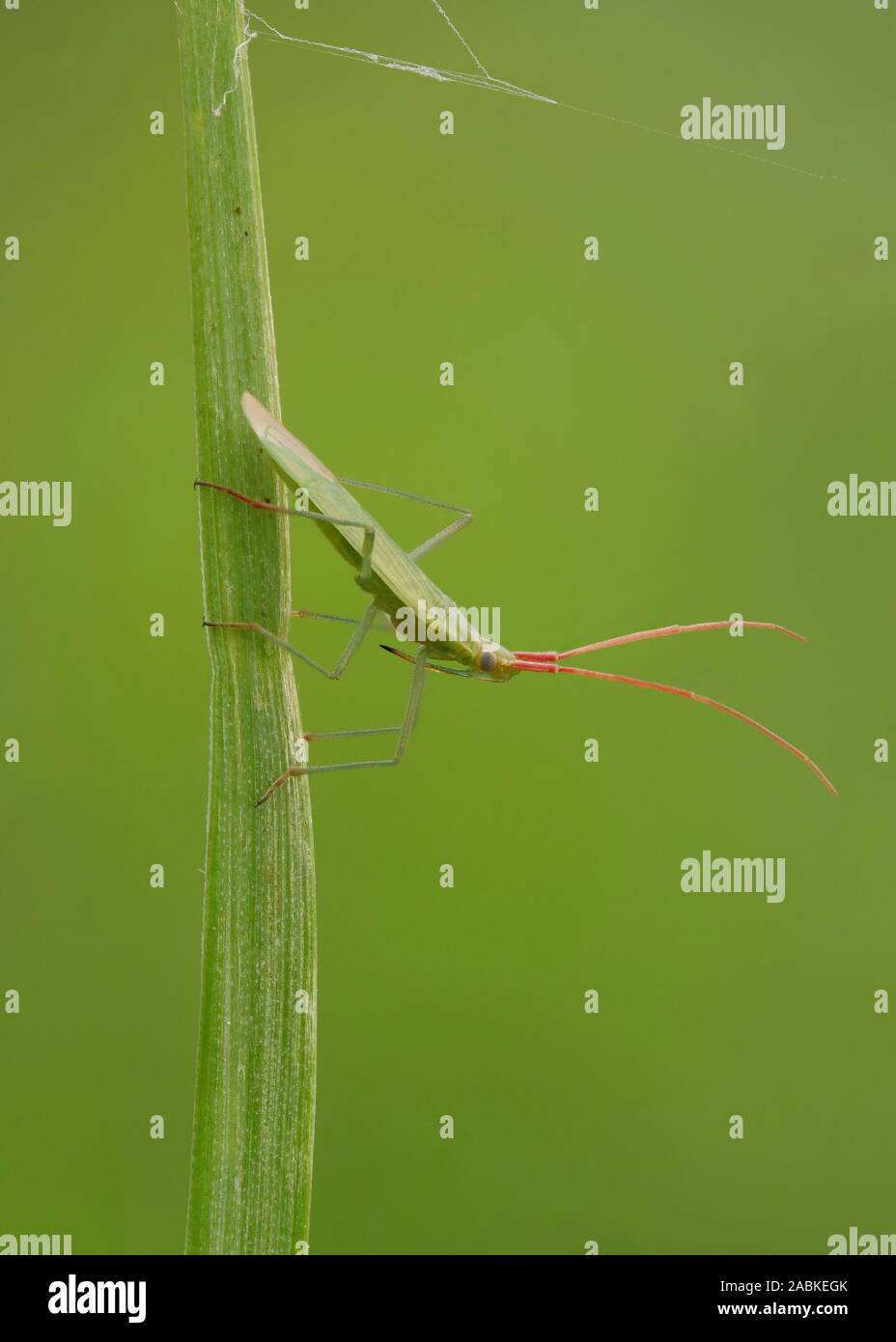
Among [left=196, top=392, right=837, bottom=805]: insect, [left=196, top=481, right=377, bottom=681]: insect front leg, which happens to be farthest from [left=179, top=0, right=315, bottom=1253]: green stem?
[left=196, top=392, right=837, bottom=805]: insect

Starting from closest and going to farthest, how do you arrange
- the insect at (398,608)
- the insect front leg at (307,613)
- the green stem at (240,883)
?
1. the green stem at (240,883)
2. the insect front leg at (307,613)
3. the insect at (398,608)

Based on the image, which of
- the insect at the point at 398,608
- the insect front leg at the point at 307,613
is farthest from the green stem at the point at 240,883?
the insect at the point at 398,608

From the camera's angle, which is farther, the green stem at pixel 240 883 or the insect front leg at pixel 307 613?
the insect front leg at pixel 307 613

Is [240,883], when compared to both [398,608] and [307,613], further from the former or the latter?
[307,613]

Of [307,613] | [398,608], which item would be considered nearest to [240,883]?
[398,608]

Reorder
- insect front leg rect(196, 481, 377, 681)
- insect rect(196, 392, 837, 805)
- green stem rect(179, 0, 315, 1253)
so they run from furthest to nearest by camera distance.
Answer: insect rect(196, 392, 837, 805), insect front leg rect(196, 481, 377, 681), green stem rect(179, 0, 315, 1253)

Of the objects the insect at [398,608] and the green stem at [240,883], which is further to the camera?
the insect at [398,608]

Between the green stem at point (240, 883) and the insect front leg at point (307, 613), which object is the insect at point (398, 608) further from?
the green stem at point (240, 883)

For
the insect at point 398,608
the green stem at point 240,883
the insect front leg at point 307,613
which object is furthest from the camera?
the insect at point 398,608

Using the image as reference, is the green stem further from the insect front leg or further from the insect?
the insect
